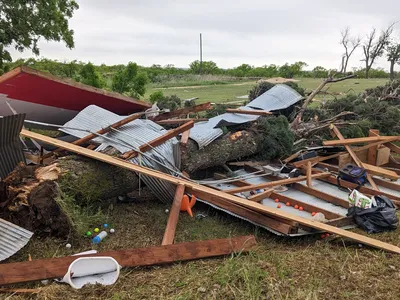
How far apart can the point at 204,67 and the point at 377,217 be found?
39.7 m

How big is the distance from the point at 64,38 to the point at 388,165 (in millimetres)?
12302

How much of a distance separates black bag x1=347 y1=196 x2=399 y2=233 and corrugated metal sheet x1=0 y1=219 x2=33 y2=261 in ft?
10.6

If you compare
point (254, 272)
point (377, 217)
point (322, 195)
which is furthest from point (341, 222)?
point (254, 272)

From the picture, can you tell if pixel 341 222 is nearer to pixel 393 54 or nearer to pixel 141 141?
pixel 141 141

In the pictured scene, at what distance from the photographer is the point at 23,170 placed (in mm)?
3438

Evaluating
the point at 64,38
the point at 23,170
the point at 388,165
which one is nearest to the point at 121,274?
the point at 23,170

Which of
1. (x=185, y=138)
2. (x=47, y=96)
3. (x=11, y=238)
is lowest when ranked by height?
(x=11, y=238)

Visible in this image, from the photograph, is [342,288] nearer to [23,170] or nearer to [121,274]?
[121,274]

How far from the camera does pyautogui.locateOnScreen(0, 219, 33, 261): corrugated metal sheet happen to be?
2.97 metres

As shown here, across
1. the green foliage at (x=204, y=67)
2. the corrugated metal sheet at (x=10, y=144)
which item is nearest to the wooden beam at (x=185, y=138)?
the corrugated metal sheet at (x=10, y=144)

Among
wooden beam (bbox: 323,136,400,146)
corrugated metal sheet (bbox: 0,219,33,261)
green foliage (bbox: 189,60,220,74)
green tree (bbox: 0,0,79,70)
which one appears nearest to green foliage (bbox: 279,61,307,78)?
green foliage (bbox: 189,60,220,74)

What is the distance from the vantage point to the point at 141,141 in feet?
14.1

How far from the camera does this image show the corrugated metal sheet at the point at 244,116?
4.81 metres

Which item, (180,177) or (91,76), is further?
(91,76)
